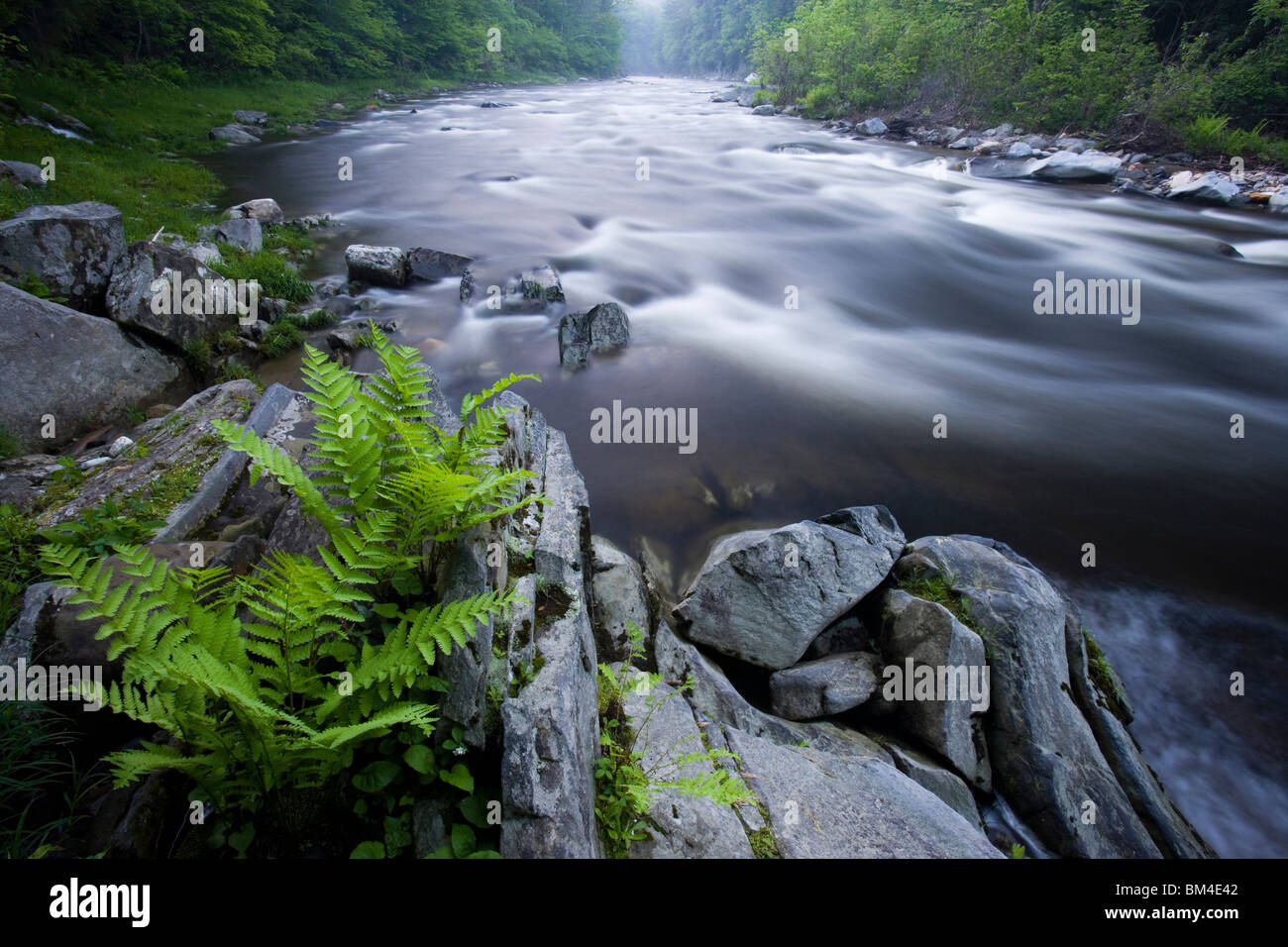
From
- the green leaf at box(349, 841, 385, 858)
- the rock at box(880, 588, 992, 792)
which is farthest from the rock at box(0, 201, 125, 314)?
the rock at box(880, 588, 992, 792)

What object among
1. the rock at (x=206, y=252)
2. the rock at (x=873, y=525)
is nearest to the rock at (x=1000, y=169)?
the rock at (x=873, y=525)

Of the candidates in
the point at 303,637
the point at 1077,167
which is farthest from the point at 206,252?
the point at 1077,167

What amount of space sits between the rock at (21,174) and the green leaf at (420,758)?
14709 mm

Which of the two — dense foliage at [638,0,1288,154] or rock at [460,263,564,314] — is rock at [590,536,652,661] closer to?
rock at [460,263,564,314]

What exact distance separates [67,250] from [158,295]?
1.04 metres

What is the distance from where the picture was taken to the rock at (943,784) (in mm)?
4461

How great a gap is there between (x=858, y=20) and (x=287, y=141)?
39269mm

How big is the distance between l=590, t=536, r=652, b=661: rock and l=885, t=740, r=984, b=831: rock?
2.23 meters

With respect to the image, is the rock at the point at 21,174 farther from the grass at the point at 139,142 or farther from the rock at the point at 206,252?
the rock at the point at 206,252

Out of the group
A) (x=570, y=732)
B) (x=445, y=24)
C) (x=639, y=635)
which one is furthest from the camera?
(x=445, y=24)

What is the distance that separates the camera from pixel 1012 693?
4.90 m

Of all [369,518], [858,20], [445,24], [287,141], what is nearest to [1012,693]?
[369,518]

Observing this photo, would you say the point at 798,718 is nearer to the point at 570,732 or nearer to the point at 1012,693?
the point at 1012,693

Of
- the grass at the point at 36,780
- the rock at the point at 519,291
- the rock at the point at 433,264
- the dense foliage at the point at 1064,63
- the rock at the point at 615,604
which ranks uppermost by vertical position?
the dense foliage at the point at 1064,63
